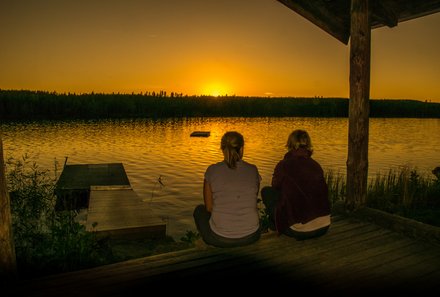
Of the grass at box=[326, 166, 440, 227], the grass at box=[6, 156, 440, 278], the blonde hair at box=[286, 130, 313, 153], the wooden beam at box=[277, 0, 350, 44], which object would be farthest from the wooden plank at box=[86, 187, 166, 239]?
the grass at box=[326, 166, 440, 227]

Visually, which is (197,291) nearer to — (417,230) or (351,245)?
(351,245)

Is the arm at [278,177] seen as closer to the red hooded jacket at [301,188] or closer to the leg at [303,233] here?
the red hooded jacket at [301,188]

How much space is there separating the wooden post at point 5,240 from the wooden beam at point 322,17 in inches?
203

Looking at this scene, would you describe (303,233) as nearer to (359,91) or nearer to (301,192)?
(301,192)

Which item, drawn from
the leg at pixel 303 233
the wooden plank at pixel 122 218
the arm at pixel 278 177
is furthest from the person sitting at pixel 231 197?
the wooden plank at pixel 122 218

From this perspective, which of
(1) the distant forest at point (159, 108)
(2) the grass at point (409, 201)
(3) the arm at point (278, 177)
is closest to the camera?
(3) the arm at point (278, 177)

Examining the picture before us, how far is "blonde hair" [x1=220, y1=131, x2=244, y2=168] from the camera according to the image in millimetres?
4371

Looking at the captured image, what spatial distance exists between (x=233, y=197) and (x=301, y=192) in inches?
37.5

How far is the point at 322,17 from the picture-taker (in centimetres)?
710

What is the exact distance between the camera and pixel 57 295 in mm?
3744

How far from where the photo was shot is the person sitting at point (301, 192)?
15.8 ft

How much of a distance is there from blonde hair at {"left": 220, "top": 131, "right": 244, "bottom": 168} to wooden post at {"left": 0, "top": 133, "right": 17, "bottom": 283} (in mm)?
2291

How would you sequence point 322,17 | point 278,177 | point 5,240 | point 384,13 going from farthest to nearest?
point 322,17, point 384,13, point 278,177, point 5,240

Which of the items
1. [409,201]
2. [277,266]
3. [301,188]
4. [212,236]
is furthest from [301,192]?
[409,201]
